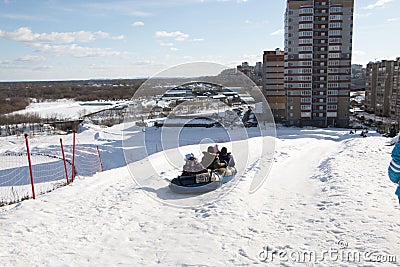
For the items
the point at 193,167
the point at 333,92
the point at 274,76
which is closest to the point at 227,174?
the point at 193,167

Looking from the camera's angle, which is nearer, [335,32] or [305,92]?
[335,32]

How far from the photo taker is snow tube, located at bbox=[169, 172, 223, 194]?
8023 millimetres

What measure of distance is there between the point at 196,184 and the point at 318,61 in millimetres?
36498

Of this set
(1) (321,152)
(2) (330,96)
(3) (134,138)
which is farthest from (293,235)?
(2) (330,96)

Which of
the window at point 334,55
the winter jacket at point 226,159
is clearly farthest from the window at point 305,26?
the winter jacket at point 226,159

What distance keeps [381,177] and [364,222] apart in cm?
397

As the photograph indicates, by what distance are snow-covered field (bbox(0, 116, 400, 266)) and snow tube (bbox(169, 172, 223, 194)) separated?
24 cm

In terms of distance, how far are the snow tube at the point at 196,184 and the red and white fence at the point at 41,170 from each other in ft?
17.5

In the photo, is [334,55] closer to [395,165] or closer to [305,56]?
[305,56]

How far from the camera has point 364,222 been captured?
18.5ft

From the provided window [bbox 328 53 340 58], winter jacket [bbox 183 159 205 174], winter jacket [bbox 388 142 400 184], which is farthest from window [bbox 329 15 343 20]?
winter jacket [bbox 388 142 400 184]

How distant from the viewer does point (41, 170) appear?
59.9 feet

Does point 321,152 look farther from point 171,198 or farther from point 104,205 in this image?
point 104,205

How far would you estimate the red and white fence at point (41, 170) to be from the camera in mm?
13491
